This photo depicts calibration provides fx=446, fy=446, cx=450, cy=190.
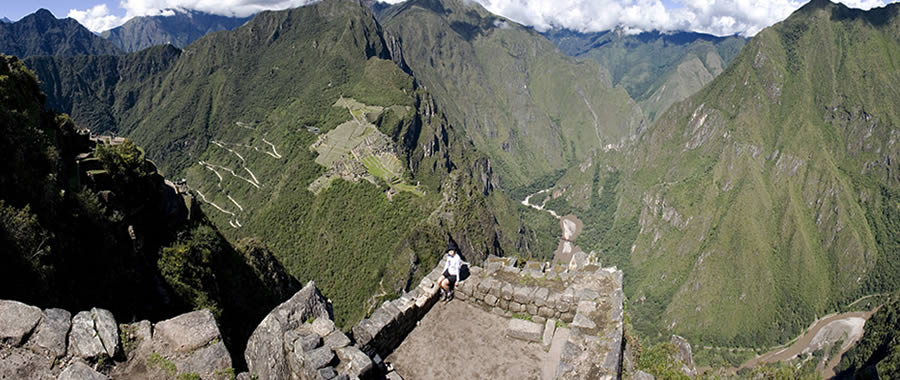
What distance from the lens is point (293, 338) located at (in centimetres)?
1020

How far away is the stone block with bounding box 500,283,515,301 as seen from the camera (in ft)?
51.6

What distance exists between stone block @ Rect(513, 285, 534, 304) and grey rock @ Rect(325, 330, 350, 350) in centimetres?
700

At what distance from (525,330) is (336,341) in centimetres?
653

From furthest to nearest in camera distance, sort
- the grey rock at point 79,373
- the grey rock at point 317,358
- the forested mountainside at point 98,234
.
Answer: the forested mountainside at point 98,234
the grey rock at point 317,358
the grey rock at point 79,373

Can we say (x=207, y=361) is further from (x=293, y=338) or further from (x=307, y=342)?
(x=307, y=342)

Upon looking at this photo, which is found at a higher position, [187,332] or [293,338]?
[187,332]

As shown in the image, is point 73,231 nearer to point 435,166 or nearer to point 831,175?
point 435,166

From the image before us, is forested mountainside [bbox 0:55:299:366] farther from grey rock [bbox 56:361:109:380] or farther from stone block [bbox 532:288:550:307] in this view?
stone block [bbox 532:288:550:307]

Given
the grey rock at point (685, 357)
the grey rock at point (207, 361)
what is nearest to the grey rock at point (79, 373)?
the grey rock at point (207, 361)

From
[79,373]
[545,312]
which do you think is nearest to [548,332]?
[545,312]

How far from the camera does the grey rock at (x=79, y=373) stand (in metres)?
7.98

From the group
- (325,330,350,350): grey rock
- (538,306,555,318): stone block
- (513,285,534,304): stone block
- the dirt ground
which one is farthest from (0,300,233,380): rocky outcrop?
(538,306,555,318): stone block

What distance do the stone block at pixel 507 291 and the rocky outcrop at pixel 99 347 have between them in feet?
30.0

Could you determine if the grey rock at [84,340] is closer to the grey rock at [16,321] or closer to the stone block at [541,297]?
the grey rock at [16,321]
